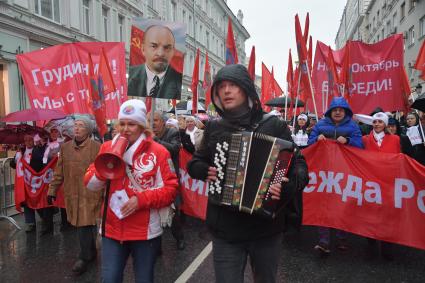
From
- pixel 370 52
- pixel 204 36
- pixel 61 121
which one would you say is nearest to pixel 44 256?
pixel 61 121

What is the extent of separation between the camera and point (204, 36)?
47.0m

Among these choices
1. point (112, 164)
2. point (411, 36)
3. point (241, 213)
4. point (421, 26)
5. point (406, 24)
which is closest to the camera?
point (241, 213)

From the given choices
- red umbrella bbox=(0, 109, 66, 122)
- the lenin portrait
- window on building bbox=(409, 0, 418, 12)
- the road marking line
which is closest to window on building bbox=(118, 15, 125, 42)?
window on building bbox=(409, 0, 418, 12)

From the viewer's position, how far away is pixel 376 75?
27.1 ft

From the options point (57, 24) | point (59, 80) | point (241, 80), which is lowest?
point (241, 80)

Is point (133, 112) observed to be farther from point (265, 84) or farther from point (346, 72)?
point (265, 84)

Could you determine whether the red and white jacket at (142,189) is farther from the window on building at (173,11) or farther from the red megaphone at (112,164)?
the window on building at (173,11)

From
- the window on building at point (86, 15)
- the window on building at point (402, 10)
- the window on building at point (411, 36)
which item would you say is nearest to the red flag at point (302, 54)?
the window on building at point (86, 15)

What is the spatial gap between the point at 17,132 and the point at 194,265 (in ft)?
13.9

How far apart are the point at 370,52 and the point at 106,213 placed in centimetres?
742

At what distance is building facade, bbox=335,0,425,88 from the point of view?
983 inches

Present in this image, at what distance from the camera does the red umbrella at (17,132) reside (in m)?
6.77

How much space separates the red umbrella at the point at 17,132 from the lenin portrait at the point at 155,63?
2.32 m

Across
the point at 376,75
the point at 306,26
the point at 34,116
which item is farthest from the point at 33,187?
the point at 376,75
